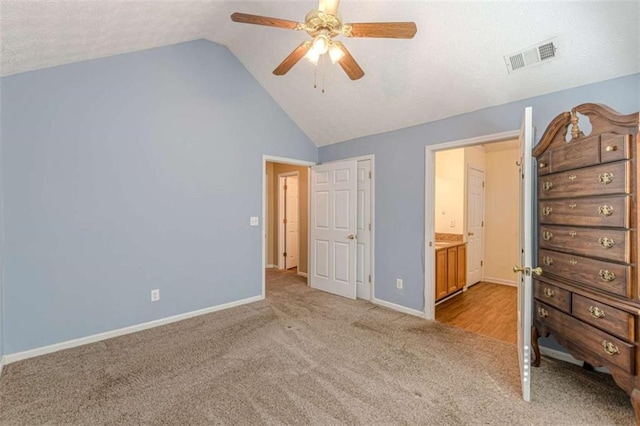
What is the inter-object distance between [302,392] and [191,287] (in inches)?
81.3

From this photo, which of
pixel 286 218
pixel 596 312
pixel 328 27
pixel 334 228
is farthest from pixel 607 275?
pixel 286 218

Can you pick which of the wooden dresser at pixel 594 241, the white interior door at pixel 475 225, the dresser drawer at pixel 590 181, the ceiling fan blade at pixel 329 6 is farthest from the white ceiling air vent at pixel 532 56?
the white interior door at pixel 475 225

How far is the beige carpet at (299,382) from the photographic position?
184 cm

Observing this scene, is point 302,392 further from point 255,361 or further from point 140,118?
point 140,118

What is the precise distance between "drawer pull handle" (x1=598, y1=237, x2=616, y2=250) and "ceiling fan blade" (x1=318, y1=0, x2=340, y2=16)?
2069 millimetres

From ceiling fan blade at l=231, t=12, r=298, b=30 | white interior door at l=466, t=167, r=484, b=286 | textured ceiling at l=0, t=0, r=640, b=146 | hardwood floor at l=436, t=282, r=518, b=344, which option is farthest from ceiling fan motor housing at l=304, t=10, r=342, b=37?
white interior door at l=466, t=167, r=484, b=286

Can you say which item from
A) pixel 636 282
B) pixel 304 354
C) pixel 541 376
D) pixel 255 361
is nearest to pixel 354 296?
pixel 304 354

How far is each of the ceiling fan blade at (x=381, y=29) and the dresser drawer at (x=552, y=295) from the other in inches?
79.1

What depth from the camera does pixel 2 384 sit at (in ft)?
7.14

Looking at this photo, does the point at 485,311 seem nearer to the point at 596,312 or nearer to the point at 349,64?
the point at 596,312

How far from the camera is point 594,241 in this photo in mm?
1776

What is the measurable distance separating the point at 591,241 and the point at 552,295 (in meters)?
0.54

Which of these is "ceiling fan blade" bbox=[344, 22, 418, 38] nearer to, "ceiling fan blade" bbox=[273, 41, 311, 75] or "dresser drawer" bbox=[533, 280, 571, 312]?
"ceiling fan blade" bbox=[273, 41, 311, 75]

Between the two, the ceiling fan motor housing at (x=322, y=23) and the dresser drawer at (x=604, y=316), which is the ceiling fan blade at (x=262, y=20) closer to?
the ceiling fan motor housing at (x=322, y=23)
